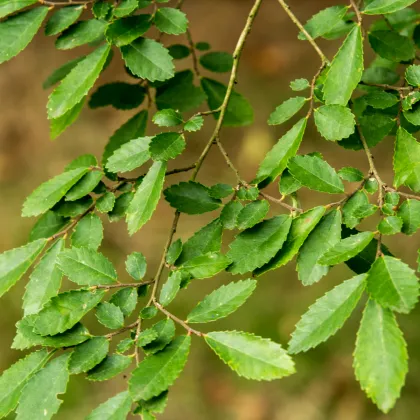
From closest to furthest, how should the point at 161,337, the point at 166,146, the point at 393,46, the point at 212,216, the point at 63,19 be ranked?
the point at 161,337
the point at 166,146
the point at 63,19
the point at 393,46
the point at 212,216

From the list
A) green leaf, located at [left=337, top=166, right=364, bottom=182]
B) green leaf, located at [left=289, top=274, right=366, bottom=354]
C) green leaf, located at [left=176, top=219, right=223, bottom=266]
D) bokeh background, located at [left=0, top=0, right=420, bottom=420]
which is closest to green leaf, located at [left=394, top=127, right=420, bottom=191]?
green leaf, located at [left=337, top=166, right=364, bottom=182]

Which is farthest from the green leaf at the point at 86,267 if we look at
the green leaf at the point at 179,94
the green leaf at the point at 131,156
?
the green leaf at the point at 179,94

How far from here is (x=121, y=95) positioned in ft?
4.27

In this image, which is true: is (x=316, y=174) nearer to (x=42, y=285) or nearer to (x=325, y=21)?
(x=325, y=21)

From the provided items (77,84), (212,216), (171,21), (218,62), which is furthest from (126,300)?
(212,216)

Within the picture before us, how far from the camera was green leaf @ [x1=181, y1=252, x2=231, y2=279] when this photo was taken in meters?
0.87

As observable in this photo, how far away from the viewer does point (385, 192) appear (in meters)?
0.86

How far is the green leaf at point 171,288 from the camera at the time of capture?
86 cm

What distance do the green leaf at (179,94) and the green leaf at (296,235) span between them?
19.1 inches

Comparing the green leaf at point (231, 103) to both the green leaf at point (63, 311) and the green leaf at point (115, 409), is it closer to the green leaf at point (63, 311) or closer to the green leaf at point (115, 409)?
the green leaf at point (63, 311)

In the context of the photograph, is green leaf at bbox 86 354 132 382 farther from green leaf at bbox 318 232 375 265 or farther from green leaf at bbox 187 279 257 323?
green leaf at bbox 318 232 375 265

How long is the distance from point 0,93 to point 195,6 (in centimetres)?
114

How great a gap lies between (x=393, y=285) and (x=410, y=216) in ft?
0.35

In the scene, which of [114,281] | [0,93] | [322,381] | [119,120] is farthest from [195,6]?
[114,281]
